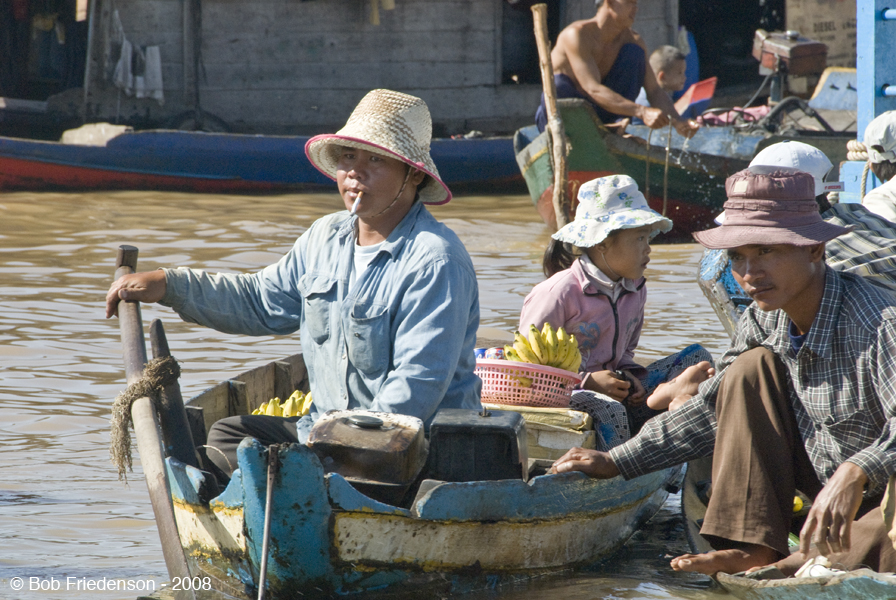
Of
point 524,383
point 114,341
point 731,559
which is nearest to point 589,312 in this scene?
point 524,383

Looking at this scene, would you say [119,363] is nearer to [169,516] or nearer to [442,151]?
[169,516]

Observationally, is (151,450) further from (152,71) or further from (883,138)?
(152,71)

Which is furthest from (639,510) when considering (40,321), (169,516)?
(40,321)

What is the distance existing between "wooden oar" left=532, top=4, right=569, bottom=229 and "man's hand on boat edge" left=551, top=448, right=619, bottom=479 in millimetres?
4900

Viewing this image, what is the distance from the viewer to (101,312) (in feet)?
21.4

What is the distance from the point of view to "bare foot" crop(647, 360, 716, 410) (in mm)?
3350

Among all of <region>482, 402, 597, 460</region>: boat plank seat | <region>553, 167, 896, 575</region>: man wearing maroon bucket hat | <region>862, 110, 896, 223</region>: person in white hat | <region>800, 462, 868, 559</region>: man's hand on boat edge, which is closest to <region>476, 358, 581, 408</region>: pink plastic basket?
<region>482, 402, 597, 460</region>: boat plank seat

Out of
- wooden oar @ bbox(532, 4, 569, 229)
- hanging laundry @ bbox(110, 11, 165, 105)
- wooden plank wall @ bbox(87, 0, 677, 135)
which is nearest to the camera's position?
wooden oar @ bbox(532, 4, 569, 229)

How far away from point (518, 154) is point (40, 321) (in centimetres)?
452

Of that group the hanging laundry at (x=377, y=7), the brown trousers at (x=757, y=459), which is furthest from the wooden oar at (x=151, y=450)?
the hanging laundry at (x=377, y=7)

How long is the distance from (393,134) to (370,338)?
55 centimetres

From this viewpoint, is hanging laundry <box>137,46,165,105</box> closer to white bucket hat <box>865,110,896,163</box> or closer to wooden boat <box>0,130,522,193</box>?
wooden boat <box>0,130,522,193</box>

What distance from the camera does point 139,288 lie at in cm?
298

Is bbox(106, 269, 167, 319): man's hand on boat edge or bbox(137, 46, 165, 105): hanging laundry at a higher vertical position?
bbox(137, 46, 165, 105): hanging laundry
